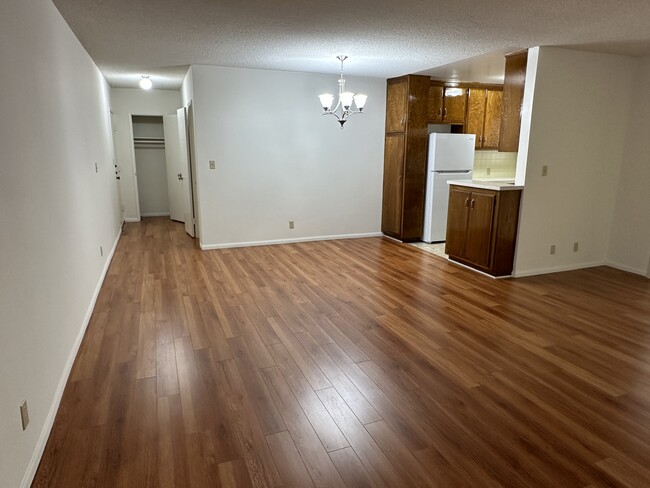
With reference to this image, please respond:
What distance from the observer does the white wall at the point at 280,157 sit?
223 inches

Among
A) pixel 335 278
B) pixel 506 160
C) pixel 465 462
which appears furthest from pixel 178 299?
pixel 506 160

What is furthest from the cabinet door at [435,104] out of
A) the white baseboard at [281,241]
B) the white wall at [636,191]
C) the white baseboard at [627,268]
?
the white baseboard at [627,268]

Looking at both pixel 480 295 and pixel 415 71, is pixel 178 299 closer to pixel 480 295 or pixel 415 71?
pixel 480 295

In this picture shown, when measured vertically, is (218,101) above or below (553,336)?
above

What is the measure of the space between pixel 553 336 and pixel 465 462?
5.83ft

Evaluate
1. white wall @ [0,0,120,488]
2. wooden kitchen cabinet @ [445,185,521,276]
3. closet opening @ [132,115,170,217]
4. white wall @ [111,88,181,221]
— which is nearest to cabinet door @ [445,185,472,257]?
wooden kitchen cabinet @ [445,185,521,276]

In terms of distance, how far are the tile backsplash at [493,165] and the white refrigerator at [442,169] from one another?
847 millimetres

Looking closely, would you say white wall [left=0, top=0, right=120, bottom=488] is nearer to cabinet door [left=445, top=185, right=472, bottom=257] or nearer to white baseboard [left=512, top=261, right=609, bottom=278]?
cabinet door [left=445, top=185, right=472, bottom=257]

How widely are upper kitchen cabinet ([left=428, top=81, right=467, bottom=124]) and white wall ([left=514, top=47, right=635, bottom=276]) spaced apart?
2070mm

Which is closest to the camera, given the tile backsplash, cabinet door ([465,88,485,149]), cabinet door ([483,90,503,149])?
cabinet door ([465,88,485,149])

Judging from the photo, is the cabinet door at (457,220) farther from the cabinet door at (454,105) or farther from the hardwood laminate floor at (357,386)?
the cabinet door at (454,105)

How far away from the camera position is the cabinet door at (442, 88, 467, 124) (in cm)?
636

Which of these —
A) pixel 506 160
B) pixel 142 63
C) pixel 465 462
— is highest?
pixel 142 63

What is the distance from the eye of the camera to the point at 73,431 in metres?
2.12
